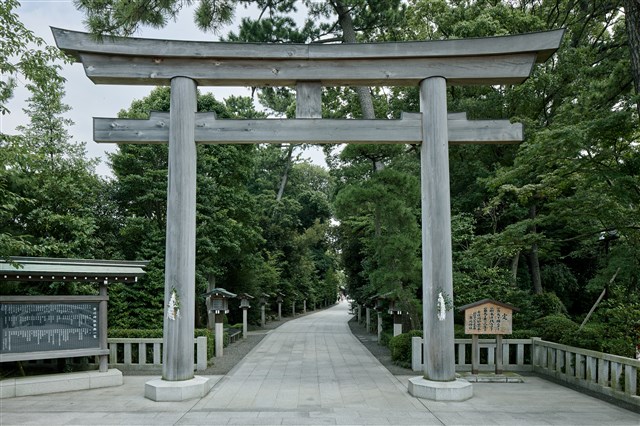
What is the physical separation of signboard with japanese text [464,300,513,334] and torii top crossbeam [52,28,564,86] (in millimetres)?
4909

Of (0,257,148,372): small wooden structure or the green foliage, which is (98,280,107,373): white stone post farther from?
the green foliage

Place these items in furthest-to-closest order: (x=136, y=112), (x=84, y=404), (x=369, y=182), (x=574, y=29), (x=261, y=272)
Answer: (x=261, y=272) < (x=136, y=112) < (x=574, y=29) < (x=369, y=182) < (x=84, y=404)

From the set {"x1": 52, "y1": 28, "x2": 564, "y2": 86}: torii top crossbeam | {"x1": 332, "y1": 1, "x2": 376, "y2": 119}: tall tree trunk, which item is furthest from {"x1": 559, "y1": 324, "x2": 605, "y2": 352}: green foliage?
{"x1": 332, "y1": 1, "x2": 376, "y2": 119}: tall tree trunk

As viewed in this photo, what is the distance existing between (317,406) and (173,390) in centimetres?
255

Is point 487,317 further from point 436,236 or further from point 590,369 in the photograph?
point 436,236

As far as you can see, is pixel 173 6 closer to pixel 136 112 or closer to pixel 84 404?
pixel 84 404

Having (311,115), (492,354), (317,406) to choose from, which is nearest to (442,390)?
(317,406)

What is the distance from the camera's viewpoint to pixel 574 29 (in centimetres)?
1823

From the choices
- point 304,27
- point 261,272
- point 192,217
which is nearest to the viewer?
point 192,217

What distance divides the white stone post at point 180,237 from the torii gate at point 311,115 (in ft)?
0.06

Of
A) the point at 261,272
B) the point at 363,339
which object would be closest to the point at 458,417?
the point at 363,339

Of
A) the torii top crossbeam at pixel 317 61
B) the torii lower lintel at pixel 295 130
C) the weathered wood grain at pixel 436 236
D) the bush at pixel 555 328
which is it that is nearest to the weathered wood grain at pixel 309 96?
the torii top crossbeam at pixel 317 61

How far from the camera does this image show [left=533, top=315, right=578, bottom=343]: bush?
40.7ft

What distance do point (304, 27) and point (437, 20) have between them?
5.41 meters
